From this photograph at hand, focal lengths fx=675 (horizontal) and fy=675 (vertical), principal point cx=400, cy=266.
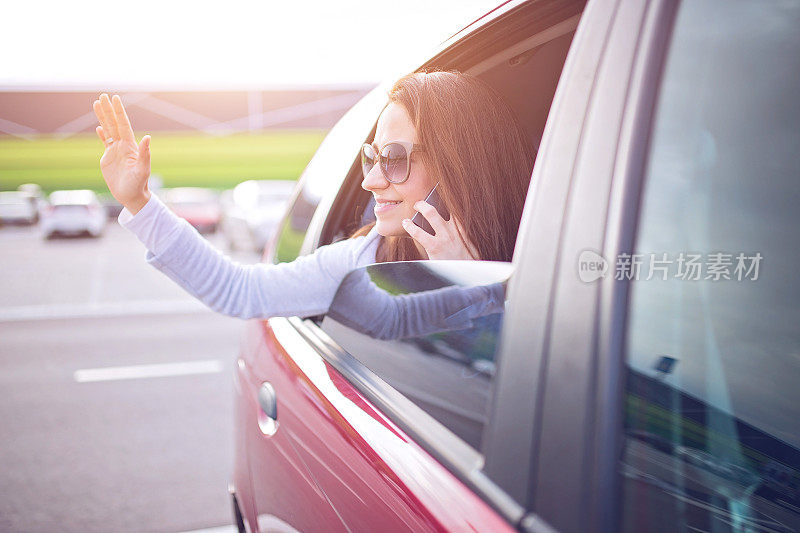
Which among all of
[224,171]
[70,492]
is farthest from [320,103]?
[70,492]

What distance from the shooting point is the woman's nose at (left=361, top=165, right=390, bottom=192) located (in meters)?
1.44

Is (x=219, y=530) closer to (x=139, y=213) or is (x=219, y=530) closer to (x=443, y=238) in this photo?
(x=139, y=213)

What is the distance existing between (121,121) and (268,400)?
73 centimetres

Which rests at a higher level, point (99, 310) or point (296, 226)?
point (296, 226)

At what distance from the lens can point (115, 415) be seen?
4480 millimetres

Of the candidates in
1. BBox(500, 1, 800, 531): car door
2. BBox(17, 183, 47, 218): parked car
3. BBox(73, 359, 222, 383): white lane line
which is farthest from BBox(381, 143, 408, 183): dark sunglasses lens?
BBox(17, 183, 47, 218): parked car

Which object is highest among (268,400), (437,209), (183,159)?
(183,159)

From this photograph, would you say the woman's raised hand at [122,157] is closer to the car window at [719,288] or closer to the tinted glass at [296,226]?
the tinted glass at [296,226]

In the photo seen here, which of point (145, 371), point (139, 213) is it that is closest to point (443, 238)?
point (139, 213)

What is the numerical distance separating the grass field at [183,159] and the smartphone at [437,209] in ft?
82.8

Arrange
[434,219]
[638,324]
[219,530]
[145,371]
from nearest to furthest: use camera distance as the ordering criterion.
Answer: [638,324], [434,219], [219,530], [145,371]

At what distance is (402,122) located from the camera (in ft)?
4.71

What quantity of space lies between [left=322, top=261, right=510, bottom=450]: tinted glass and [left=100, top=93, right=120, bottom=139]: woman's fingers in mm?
642

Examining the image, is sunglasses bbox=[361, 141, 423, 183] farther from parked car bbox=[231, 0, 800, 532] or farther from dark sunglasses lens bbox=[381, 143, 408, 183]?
parked car bbox=[231, 0, 800, 532]
